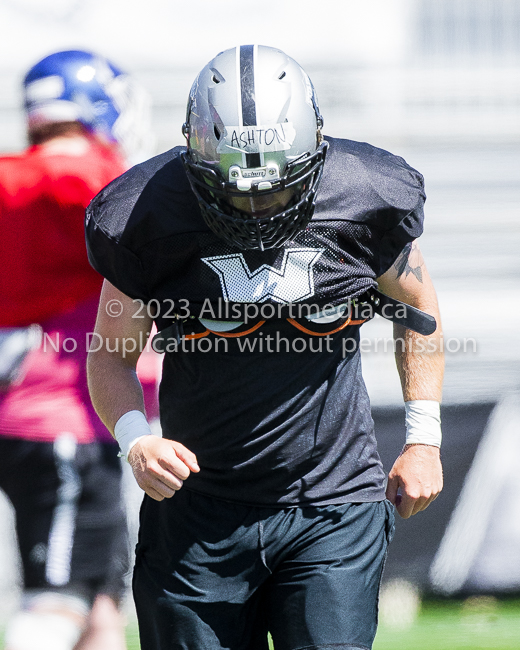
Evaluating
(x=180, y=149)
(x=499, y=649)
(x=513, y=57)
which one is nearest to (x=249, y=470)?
(x=180, y=149)

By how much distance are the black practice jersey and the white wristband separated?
0.31 feet

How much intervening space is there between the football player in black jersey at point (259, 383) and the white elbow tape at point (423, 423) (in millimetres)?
48

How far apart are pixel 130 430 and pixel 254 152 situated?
0.62 m

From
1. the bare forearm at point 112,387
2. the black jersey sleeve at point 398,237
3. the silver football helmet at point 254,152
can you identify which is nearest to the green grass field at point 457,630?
the bare forearm at point 112,387

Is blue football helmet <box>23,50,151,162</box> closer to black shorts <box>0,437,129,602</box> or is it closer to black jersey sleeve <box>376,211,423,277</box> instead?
black shorts <box>0,437,129,602</box>

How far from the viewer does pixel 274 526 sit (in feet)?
5.39

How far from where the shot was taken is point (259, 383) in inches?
65.2

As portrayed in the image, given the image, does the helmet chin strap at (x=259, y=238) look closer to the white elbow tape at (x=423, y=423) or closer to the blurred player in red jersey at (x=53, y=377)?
the white elbow tape at (x=423, y=423)

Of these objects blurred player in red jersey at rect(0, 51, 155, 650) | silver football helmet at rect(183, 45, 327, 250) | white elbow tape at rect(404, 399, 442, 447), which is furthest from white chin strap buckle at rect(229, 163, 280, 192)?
blurred player in red jersey at rect(0, 51, 155, 650)

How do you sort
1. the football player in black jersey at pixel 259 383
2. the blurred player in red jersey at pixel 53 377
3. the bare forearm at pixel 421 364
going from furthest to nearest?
the blurred player in red jersey at pixel 53 377 → the bare forearm at pixel 421 364 → the football player in black jersey at pixel 259 383

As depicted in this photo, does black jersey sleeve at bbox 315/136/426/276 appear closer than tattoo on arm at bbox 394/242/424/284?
Yes

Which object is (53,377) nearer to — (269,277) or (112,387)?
(112,387)

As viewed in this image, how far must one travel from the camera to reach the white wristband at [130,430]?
1645mm

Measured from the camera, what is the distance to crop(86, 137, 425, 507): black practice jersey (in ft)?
5.31
